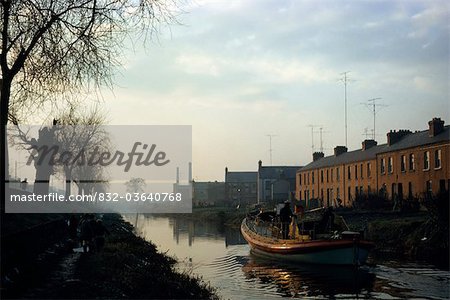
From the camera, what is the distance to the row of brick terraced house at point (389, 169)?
5345cm

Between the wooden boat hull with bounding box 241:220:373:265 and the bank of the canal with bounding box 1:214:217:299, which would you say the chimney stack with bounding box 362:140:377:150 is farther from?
the bank of the canal with bounding box 1:214:217:299

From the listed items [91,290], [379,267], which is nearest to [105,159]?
[379,267]

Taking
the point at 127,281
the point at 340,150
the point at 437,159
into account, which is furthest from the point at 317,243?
the point at 340,150

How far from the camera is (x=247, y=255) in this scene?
3903 centimetres

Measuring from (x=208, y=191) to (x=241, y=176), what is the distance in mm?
23456

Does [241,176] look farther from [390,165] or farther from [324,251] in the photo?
[324,251]

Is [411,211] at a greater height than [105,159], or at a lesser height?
lesser

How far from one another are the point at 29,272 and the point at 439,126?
47840mm

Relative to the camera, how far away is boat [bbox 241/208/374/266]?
29469 mm

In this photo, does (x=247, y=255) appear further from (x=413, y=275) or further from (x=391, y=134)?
(x=391, y=134)

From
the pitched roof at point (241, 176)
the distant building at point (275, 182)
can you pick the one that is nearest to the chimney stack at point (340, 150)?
the distant building at point (275, 182)

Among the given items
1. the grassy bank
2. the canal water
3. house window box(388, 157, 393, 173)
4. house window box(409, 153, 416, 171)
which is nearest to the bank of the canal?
the grassy bank

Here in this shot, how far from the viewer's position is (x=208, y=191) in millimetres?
167875

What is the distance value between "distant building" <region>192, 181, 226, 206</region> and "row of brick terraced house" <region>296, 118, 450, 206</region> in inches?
2898
